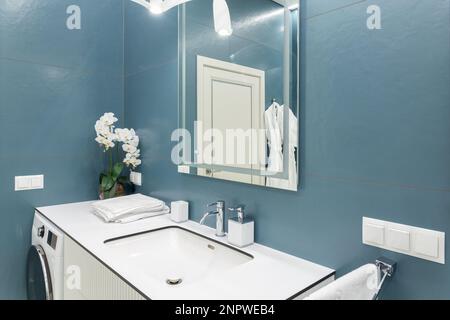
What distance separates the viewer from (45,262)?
1466 millimetres

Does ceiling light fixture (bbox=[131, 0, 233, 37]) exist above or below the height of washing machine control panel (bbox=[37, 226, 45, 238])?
above

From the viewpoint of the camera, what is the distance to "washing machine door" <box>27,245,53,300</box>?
55.9 inches

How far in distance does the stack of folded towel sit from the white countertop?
10cm

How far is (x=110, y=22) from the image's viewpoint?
2.05 meters

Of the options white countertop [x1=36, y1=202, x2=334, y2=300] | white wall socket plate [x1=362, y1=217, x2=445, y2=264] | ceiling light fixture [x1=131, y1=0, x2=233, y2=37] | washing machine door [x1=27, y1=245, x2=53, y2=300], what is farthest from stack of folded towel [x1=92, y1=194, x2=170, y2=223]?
white wall socket plate [x1=362, y1=217, x2=445, y2=264]

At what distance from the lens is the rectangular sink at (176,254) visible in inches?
47.4

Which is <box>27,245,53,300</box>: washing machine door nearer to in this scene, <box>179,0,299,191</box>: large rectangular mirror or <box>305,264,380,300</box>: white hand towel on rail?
<box>179,0,299,191</box>: large rectangular mirror

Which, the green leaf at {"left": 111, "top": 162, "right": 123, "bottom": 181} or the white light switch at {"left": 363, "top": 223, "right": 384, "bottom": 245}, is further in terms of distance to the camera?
the green leaf at {"left": 111, "top": 162, "right": 123, "bottom": 181}

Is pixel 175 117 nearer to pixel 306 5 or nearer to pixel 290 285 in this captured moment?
pixel 306 5

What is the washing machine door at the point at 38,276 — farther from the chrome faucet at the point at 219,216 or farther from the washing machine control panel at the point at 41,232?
the chrome faucet at the point at 219,216

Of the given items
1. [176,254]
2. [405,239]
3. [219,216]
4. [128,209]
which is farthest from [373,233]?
[128,209]

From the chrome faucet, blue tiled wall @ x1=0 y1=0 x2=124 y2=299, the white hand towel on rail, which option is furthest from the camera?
blue tiled wall @ x1=0 y1=0 x2=124 y2=299

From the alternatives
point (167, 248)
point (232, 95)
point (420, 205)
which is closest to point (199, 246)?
point (167, 248)

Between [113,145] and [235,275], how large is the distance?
1.27 metres
